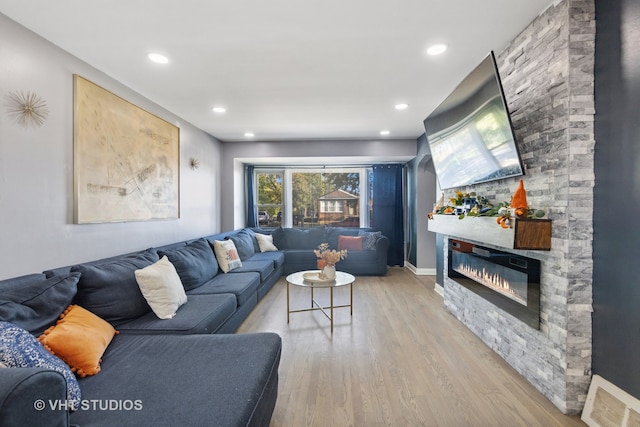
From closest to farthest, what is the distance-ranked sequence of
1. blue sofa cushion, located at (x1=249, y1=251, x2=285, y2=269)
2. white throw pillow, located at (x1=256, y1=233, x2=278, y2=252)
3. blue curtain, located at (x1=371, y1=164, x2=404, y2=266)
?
blue sofa cushion, located at (x1=249, y1=251, x2=285, y2=269)
white throw pillow, located at (x1=256, y1=233, x2=278, y2=252)
blue curtain, located at (x1=371, y1=164, x2=404, y2=266)

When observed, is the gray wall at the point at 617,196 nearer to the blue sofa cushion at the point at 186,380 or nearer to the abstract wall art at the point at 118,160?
the blue sofa cushion at the point at 186,380

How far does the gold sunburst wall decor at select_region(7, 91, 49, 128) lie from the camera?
1918 mm

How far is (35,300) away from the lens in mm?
1540

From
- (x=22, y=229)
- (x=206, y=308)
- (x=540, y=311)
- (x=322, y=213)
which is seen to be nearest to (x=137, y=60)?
(x=22, y=229)

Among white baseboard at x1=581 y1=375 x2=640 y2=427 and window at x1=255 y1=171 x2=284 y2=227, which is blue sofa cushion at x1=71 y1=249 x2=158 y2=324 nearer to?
white baseboard at x1=581 y1=375 x2=640 y2=427

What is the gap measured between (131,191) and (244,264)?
178cm

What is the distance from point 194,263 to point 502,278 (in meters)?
2.84

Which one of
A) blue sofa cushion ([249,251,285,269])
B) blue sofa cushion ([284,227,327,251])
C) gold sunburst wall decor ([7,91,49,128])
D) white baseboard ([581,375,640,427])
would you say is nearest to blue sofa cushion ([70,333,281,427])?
gold sunburst wall decor ([7,91,49,128])

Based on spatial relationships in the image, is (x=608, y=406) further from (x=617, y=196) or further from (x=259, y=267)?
(x=259, y=267)

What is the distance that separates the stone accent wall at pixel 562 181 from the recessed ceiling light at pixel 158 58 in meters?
2.71

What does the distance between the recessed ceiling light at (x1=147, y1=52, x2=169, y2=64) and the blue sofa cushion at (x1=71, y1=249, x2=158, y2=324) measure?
1.64 meters

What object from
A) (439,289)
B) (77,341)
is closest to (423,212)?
(439,289)

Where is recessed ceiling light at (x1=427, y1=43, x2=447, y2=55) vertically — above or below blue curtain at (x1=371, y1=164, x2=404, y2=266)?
above

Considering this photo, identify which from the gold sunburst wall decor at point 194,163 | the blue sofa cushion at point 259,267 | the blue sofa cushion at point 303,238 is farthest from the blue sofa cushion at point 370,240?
the gold sunburst wall decor at point 194,163
